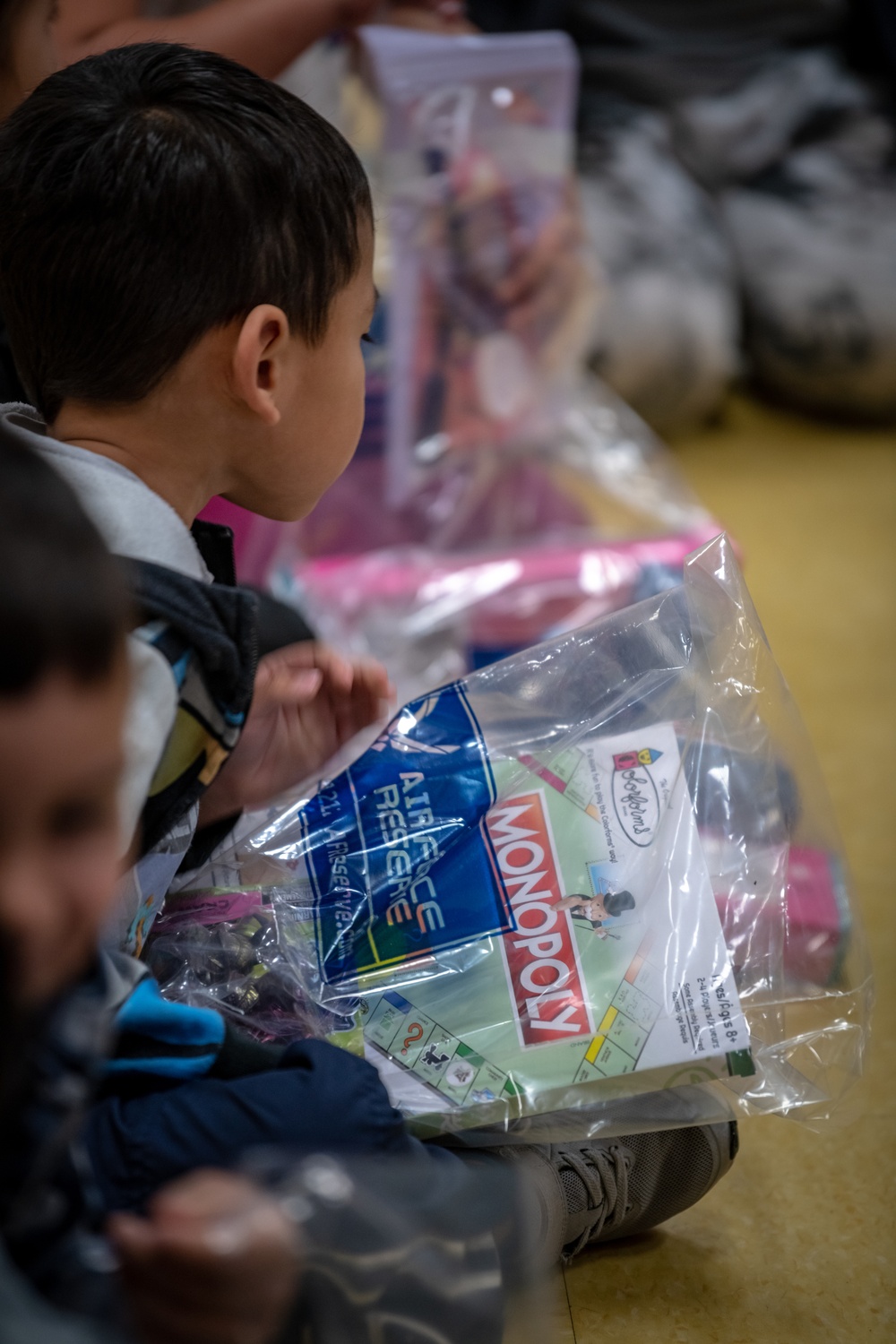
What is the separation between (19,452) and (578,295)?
99 cm

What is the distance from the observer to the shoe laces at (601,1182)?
61cm

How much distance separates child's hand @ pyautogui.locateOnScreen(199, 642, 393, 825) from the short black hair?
0.18 metres

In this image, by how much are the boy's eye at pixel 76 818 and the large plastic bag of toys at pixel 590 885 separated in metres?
0.26

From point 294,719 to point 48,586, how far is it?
349 millimetres

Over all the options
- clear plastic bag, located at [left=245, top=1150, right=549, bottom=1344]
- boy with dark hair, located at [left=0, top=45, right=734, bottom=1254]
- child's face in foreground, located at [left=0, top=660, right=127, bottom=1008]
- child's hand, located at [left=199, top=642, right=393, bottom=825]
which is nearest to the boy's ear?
boy with dark hair, located at [left=0, top=45, right=734, bottom=1254]

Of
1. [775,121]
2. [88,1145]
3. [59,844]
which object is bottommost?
[775,121]

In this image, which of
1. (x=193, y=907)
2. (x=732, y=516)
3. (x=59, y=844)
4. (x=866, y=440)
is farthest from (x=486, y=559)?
(x=59, y=844)

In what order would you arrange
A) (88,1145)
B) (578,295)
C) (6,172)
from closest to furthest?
(88,1145)
(6,172)
(578,295)

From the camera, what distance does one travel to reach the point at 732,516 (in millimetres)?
1507

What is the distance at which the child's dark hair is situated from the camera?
359mm

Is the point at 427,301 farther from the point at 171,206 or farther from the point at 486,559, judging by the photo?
the point at 171,206

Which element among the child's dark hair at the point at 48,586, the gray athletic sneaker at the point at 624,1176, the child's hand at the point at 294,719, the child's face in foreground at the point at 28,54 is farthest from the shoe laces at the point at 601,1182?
the child's face in foreground at the point at 28,54

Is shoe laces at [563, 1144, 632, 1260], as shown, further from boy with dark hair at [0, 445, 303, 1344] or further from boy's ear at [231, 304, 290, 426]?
boy's ear at [231, 304, 290, 426]

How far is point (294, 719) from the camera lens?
0.71 meters
